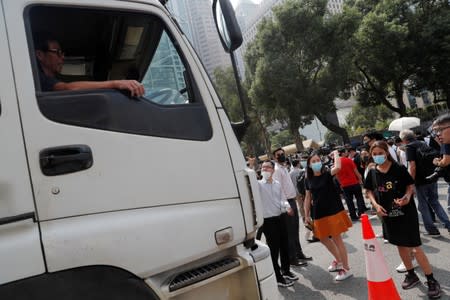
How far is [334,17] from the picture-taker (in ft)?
77.7

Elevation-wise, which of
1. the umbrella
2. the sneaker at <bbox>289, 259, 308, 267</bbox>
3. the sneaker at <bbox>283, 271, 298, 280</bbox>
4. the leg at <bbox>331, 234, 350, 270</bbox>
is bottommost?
the sneaker at <bbox>289, 259, 308, 267</bbox>

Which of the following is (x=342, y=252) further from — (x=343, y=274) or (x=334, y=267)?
(x=334, y=267)

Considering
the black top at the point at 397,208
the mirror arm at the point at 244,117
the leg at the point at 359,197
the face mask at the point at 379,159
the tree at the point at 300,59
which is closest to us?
the mirror arm at the point at 244,117

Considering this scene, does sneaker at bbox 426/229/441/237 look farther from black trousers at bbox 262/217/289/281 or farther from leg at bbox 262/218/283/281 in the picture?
leg at bbox 262/218/283/281

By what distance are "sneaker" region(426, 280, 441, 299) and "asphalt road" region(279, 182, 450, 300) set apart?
0.25 ft

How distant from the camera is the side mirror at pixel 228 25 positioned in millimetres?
2455

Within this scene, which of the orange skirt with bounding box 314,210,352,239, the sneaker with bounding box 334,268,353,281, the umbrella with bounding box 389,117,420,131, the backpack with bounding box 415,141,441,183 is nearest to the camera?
the sneaker with bounding box 334,268,353,281

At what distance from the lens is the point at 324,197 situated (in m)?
4.97

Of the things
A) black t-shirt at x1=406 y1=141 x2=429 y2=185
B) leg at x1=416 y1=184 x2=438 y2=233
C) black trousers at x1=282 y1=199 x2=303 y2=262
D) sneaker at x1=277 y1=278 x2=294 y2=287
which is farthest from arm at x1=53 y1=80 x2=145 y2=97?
leg at x1=416 y1=184 x2=438 y2=233

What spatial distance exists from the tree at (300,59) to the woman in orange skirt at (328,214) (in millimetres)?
18889

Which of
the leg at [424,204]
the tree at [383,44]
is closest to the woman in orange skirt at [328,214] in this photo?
the leg at [424,204]

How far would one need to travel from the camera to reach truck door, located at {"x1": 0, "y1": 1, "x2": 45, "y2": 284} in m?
1.64

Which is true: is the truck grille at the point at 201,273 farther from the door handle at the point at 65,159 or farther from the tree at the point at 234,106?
the tree at the point at 234,106

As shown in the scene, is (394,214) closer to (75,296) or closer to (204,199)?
(204,199)
